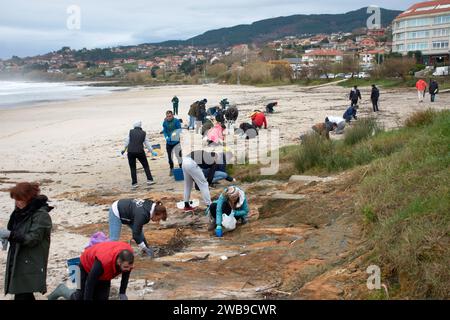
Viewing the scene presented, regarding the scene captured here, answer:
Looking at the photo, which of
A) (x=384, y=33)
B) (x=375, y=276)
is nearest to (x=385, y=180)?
(x=375, y=276)

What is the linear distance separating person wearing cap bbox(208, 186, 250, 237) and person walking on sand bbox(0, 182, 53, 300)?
319 centimetres

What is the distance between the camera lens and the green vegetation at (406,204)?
465 cm

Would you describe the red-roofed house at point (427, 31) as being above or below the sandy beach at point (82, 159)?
above

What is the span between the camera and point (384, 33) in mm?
186875

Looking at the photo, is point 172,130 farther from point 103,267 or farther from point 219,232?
point 103,267

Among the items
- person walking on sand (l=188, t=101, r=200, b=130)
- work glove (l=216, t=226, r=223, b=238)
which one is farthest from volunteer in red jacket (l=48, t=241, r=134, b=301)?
person walking on sand (l=188, t=101, r=200, b=130)

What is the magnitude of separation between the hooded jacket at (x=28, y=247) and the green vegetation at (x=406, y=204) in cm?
303

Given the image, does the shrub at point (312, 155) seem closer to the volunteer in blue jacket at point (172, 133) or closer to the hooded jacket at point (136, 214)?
the volunteer in blue jacket at point (172, 133)

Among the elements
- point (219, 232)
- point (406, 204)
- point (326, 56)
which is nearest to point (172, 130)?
point (219, 232)

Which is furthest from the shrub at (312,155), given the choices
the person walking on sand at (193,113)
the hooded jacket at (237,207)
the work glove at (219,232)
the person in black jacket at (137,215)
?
the person walking on sand at (193,113)

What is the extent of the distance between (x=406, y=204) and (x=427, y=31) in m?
77.0

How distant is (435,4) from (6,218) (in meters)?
80.4

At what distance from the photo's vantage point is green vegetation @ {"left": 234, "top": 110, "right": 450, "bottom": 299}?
4652 mm

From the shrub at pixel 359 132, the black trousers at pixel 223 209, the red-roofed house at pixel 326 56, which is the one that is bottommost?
the black trousers at pixel 223 209
